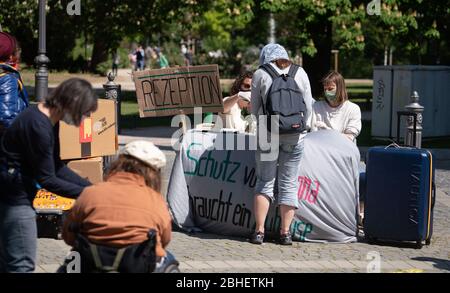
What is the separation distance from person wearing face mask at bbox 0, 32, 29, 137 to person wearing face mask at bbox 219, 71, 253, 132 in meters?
2.68

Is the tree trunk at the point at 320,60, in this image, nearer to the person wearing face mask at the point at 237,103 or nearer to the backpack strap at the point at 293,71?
the person wearing face mask at the point at 237,103

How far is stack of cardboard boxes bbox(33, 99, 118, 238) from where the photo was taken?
862 centimetres

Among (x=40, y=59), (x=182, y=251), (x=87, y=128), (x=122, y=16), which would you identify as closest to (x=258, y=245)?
(x=182, y=251)

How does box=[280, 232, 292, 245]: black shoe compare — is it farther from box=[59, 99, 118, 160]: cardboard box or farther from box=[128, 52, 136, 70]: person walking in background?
box=[128, 52, 136, 70]: person walking in background

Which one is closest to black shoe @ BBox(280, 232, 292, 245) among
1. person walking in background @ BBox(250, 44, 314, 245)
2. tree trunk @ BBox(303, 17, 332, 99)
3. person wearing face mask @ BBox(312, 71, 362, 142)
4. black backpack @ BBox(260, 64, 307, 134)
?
person walking in background @ BBox(250, 44, 314, 245)

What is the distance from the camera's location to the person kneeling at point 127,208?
4.82 metres

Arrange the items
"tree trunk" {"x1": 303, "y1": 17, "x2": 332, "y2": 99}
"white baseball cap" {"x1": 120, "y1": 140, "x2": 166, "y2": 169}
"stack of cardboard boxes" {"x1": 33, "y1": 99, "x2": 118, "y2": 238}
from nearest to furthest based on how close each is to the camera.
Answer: "white baseball cap" {"x1": 120, "y1": 140, "x2": 166, "y2": 169}
"stack of cardboard boxes" {"x1": 33, "y1": 99, "x2": 118, "y2": 238}
"tree trunk" {"x1": 303, "y1": 17, "x2": 332, "y2": 99}

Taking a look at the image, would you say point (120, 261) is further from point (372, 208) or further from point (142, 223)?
point (372, 208)

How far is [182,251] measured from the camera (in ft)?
27.0

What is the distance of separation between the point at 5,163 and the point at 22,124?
0.83 feet

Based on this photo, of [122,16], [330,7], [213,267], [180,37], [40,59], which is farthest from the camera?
[180,37]

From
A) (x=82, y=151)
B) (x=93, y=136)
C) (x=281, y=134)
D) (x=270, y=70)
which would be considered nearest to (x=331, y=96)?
(x=270, y=70)

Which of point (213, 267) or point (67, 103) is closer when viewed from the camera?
point (67, 103)

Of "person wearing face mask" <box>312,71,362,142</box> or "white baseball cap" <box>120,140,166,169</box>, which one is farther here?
"person wearing face mask" <box>312,71,362,142</box>
